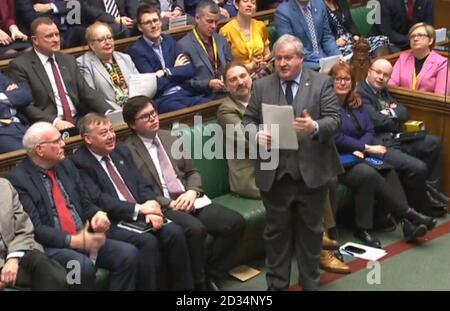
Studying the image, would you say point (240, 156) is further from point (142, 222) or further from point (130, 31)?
point (130, 31)

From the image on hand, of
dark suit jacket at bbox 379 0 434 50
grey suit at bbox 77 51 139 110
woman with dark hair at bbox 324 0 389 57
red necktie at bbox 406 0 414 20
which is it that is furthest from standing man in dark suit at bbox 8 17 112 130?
red necktie at bbox 406 0 414 20

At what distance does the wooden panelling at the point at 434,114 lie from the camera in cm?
518

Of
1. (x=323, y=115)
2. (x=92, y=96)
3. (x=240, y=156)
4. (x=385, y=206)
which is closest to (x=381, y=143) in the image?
(x=385, y=206)

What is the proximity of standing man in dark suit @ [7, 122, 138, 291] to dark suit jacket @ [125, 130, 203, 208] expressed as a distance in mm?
438

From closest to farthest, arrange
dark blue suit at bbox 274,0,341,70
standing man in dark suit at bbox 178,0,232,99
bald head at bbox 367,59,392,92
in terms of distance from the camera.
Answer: bald head at bbox 367,59,392,92 < standing man in dark suit at bbox 178,0,232,99 < dark blue suit at bbox 274,0,341,70

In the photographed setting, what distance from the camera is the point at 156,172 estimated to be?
13.8 ft

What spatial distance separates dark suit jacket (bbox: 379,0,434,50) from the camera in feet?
22.2

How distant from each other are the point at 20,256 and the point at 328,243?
1723mm

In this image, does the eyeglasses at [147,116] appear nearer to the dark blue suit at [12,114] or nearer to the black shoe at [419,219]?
the dark blue suit at [12,114]

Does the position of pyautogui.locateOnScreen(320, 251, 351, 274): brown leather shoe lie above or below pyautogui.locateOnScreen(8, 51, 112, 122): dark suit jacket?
below

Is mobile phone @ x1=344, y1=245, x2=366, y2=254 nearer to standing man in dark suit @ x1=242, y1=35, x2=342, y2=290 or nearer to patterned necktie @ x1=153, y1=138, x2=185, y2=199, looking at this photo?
standing man in dark suit @ x1=242, y1=35, x2=342, y2=290

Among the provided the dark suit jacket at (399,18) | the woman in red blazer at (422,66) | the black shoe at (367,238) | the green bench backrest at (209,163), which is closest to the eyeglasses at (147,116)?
the green bench backrest at (209,163)

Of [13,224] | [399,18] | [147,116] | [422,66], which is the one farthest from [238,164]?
[399,18]
